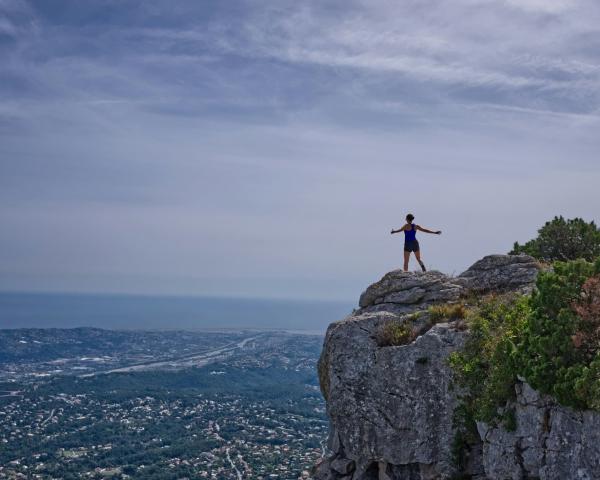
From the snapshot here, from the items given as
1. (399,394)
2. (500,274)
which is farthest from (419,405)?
(500,274)

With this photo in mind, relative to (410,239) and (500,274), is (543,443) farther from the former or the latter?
(410,239)

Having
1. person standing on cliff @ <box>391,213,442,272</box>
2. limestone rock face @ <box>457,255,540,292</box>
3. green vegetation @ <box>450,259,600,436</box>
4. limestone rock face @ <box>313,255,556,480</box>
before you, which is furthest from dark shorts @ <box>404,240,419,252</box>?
green vegetation @ <box>450,259,600,436</box>

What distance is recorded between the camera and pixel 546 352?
11109 mm

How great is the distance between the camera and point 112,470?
A: 80.1 metres

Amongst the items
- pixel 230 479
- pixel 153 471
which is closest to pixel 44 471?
pixel 153 471

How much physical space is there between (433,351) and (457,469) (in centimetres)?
271

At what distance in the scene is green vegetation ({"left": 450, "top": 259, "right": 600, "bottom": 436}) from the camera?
10.6 m

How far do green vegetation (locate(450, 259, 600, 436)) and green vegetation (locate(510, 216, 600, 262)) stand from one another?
731 centimetres

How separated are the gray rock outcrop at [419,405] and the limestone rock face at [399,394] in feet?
0.08

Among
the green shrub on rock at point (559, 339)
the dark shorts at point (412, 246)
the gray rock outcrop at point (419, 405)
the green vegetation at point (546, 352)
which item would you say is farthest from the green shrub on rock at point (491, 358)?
the dark shorts at point (412, 246)

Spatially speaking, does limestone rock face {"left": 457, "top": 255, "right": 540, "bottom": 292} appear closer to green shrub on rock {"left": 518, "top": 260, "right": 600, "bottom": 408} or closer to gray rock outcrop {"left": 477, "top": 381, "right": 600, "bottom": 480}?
green shrub on rock {"left": 518, "top": 260, "right": 600, "bottom": 408}

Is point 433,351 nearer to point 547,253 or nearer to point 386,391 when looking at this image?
point 386,391

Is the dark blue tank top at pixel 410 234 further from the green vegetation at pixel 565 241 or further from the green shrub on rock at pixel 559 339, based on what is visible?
the green shrub on rock at pixel 559 339

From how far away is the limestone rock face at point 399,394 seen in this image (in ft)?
46.2
